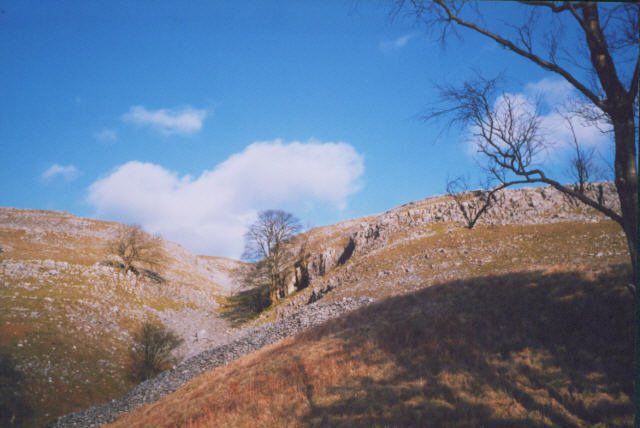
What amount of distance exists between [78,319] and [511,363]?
42139mm

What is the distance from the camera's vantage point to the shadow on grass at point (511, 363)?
239 inches

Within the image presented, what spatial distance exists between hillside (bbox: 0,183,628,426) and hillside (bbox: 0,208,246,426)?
0.14 metres

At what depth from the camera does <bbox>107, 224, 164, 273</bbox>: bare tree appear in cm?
5259

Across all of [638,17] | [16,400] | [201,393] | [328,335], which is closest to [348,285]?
[328,335]

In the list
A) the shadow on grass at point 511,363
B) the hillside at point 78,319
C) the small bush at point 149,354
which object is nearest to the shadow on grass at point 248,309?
the hillside at point 78,319

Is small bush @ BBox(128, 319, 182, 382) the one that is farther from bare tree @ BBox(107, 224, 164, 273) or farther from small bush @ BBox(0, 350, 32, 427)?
bare tree @ BBox(107, 224, 164, 273)

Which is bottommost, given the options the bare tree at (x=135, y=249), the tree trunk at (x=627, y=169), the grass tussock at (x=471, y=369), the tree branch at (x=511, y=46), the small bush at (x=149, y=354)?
the small bush at (x=149, y=354)

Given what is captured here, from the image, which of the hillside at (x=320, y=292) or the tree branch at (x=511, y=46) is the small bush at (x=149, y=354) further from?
the tree branch at (x=511, y=46)

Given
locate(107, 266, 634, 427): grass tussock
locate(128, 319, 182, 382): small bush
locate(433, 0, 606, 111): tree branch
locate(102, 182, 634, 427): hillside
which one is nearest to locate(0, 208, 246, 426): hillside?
locate(128, 319, 182, 382): small bush

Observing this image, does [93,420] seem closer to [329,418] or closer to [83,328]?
[83,328]

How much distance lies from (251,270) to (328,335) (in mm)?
39208

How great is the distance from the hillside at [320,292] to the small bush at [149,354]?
1.33m

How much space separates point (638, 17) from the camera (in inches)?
193

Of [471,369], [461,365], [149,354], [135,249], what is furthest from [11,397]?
[135,249]
